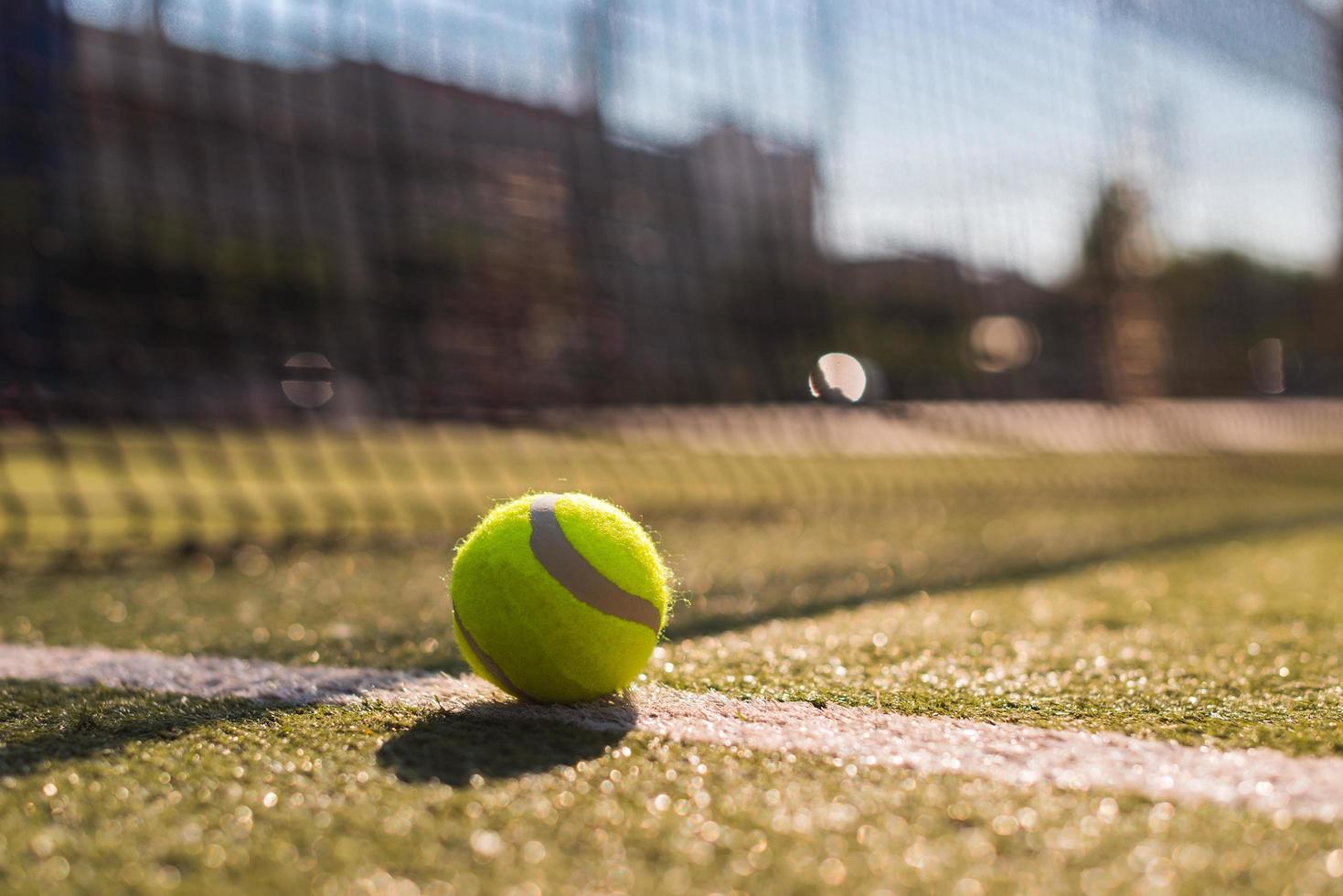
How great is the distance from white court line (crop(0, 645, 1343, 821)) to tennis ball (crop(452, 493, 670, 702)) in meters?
0.06

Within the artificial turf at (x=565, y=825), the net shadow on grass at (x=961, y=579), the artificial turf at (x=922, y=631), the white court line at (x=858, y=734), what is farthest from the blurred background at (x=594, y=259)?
the artificial turf at (x=565, y=825)

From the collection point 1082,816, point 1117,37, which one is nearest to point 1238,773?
point 1082,816

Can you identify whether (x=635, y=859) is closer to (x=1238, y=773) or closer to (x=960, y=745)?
(x=960, y=745)

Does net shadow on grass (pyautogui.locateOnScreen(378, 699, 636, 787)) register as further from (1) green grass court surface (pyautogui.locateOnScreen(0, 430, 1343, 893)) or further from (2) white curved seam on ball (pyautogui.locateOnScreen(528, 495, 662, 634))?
(2) white curved seam on ball (pyautogui.locateOnScreen(528, 495, 662, 634))

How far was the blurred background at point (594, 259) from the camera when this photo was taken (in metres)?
4.71

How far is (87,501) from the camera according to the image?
17.9 feet

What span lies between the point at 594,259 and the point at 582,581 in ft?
13.9

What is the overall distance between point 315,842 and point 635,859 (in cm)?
32

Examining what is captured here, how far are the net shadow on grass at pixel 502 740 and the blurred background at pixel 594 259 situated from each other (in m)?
2.27

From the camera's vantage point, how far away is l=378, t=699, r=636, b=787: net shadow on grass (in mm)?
1365

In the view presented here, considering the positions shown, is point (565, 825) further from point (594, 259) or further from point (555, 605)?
point (594, 259)

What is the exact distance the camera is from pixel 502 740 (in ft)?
4.94

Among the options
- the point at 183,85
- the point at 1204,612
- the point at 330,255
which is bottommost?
the point at 1204,612

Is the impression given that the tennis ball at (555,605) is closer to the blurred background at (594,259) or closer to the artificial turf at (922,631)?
the artificial turf at (922,631)
